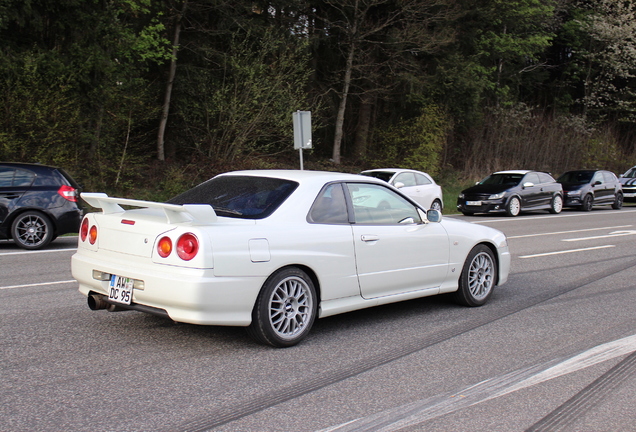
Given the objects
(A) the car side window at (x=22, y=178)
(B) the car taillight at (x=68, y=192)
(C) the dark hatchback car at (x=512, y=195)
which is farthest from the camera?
(C) the dark hatchback car at (x=512, y=195)

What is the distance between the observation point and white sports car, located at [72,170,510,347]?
5.14 m

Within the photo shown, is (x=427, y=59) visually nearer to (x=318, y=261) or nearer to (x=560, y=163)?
(x=560, y=163)

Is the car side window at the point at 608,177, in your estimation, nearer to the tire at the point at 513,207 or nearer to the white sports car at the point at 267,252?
the tire at the point at 513,207

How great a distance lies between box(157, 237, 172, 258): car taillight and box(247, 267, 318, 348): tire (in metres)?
0.78

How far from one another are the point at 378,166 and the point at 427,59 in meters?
5.74

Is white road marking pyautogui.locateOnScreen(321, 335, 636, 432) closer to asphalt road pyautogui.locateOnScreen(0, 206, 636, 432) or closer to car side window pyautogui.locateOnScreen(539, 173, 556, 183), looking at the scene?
asphalt road pyautogui.locateOnScreen(0, 206, 636, 432)

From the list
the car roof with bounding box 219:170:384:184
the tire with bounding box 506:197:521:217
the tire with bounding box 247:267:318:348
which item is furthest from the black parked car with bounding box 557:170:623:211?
the tire with bounding box 247:267:318:348

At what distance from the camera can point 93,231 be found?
232 inches

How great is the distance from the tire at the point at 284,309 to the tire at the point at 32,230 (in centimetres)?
779

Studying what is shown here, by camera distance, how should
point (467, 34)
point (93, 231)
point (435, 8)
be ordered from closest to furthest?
point (93, 231), point (435, 8), point (467, 34)

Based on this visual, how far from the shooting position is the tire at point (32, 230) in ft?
38.8

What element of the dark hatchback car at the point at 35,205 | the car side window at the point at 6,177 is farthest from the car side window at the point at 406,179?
the car side window at the point at 6,177

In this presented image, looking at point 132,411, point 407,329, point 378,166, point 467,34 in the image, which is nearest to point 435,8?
point 467,34

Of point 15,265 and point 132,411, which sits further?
point 15,265
